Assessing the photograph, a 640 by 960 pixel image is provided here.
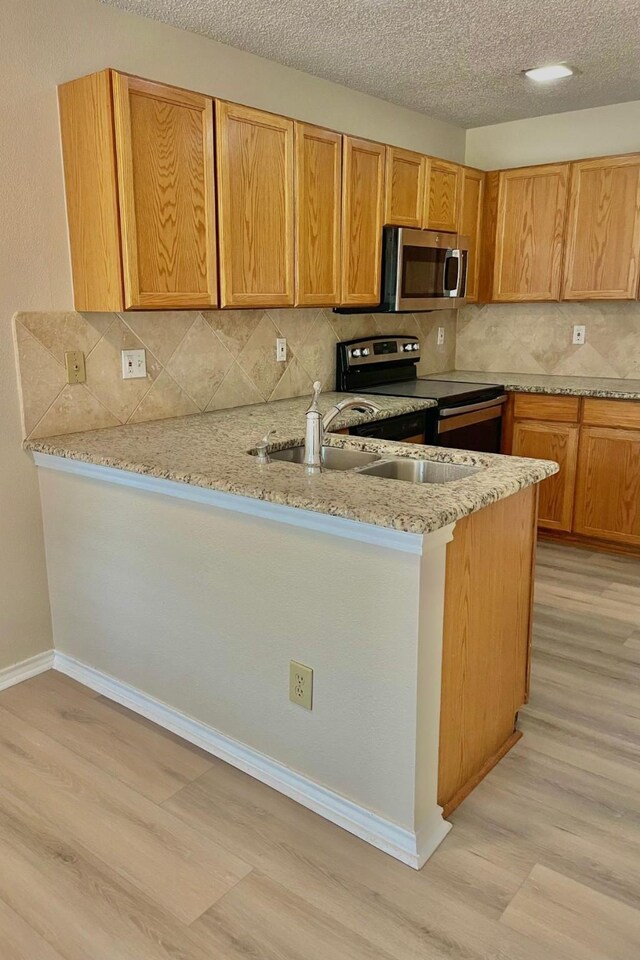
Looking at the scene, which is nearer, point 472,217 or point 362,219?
point 362,219

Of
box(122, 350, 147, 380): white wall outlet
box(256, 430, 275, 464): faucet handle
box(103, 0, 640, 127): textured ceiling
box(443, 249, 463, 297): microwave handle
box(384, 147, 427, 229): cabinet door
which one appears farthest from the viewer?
box(443, 249, 463, 297): microwave handle

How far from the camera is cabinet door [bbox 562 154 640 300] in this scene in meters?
3.86

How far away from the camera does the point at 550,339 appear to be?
456 centimetres

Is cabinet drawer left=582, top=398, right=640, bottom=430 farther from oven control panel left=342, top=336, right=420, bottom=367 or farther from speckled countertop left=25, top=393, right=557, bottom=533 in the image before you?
speckled countertop left=25, top=393, right=557, bottom=533

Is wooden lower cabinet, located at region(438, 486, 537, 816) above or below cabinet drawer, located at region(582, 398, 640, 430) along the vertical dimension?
below

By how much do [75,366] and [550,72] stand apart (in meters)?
2.58

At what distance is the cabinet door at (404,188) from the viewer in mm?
3494

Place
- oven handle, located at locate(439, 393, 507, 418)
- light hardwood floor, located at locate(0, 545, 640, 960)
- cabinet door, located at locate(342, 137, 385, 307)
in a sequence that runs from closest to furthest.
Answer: light hardwood floor, located at locate(0, 545, 640, 960) < cabinet door, located at locate(342, 137, 385, 307) < oven handle, located at locate(439, 393, 507, 418)

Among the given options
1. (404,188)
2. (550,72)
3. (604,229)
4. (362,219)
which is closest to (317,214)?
(362,219)

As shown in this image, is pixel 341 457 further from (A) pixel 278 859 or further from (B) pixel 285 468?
(A) pixel 278 859

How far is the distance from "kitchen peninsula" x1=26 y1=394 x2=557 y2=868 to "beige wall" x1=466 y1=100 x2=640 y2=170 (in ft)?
9.25

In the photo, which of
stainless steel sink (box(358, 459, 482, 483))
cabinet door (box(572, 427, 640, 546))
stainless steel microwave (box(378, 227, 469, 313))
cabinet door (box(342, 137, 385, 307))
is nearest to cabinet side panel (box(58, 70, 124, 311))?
stainless steel sink (box(358, 459, 482, 483))

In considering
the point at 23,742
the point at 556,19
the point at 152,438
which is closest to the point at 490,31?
the point at 556,19

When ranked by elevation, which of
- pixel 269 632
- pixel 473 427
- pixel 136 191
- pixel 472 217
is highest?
pixel 472 217
